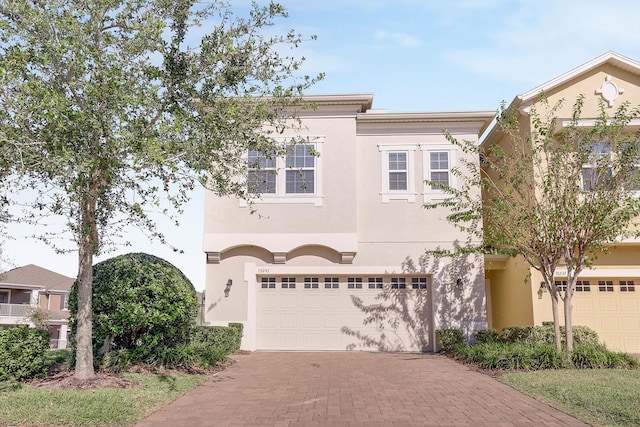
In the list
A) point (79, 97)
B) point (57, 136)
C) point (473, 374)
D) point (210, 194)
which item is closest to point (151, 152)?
point (57, 136)

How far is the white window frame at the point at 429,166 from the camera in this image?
16953 mm

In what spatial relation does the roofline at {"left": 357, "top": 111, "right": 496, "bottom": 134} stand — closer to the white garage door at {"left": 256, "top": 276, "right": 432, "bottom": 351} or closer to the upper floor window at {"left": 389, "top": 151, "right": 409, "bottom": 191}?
the upper floor window at {"left": 389, "top": 151, "right": 409, "bottom": 191}

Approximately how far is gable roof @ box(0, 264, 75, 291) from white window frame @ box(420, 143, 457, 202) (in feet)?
117

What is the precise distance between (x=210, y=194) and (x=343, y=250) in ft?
14.7

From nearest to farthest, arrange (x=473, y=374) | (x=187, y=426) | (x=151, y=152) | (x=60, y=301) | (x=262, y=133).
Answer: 1. (x=187, y=426)
2. (x=151, y=152)
3. (x=262, y=133)
4. (x=473, y=374)
5. (x=60, y=301)

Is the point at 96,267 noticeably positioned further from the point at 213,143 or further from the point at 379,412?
the point at 379,412

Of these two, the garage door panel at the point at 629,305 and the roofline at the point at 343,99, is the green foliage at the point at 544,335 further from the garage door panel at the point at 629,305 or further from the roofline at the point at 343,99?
the roofline at the point at 343,99

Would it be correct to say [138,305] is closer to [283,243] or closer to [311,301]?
[283,243]

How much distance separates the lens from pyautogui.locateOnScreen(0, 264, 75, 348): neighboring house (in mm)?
37531

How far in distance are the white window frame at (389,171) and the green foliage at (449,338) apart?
4.10 metres

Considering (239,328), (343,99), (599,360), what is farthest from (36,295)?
(599,360)

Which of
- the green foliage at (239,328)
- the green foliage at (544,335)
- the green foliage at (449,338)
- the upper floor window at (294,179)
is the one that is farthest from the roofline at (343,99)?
the green foliage at (544,335)

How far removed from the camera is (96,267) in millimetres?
11312

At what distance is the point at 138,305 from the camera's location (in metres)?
10.3
